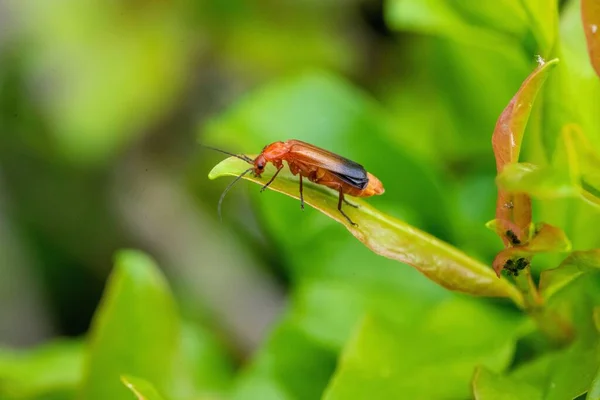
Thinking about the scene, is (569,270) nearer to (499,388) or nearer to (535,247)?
(535,247)

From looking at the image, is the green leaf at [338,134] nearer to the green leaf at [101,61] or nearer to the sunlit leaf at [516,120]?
the sunlit leaf at [516,120]

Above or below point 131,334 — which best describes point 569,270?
above

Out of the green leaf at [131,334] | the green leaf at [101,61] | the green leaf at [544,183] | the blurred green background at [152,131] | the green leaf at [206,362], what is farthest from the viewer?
the green leaf at [101,61]

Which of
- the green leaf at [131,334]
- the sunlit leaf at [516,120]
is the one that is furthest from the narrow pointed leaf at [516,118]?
the green leaf at [131,334]

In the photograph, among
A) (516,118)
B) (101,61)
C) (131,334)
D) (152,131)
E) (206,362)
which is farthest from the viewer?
(152,131)

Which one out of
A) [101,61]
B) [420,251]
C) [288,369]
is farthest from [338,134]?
[101,61]

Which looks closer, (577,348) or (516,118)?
(516,118)
